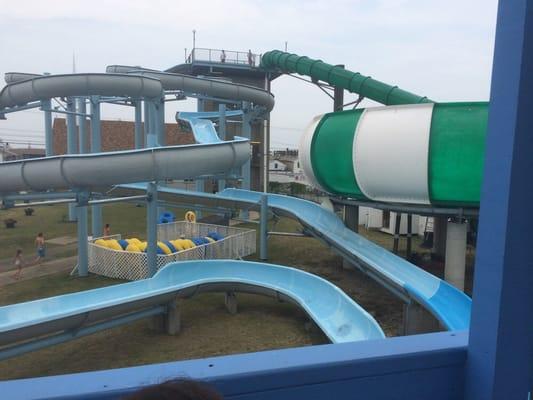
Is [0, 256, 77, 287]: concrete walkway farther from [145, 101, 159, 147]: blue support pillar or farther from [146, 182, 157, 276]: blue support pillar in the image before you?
[145, 101, 159, 147]: blue support pillar

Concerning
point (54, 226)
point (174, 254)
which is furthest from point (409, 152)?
point (54, 226)

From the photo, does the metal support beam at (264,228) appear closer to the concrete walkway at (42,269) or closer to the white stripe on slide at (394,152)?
the white stripe on slide at (394,152)

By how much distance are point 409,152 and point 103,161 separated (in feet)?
20.0

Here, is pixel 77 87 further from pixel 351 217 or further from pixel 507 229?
pixel 507 229

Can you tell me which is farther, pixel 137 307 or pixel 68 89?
pixel 68 89

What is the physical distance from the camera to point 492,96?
151 cm

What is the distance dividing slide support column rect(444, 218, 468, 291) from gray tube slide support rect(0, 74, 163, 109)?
30.7 ft

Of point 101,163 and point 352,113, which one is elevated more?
point 352,113

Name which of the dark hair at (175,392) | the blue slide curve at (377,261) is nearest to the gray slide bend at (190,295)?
the blue slide curve at (377,261)

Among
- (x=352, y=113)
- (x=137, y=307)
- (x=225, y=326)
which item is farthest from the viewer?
(x=352, y=113)

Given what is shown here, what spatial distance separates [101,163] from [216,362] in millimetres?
8440

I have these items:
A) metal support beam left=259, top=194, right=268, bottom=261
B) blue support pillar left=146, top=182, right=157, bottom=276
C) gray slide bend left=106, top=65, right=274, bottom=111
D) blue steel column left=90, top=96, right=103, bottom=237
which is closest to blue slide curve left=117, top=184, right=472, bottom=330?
metal support beam left=259, top=194, right=268, bottom=261

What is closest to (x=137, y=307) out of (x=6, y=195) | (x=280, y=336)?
(x=280, y=336)

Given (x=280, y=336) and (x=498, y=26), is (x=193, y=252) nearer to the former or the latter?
(x=280, y=336)
